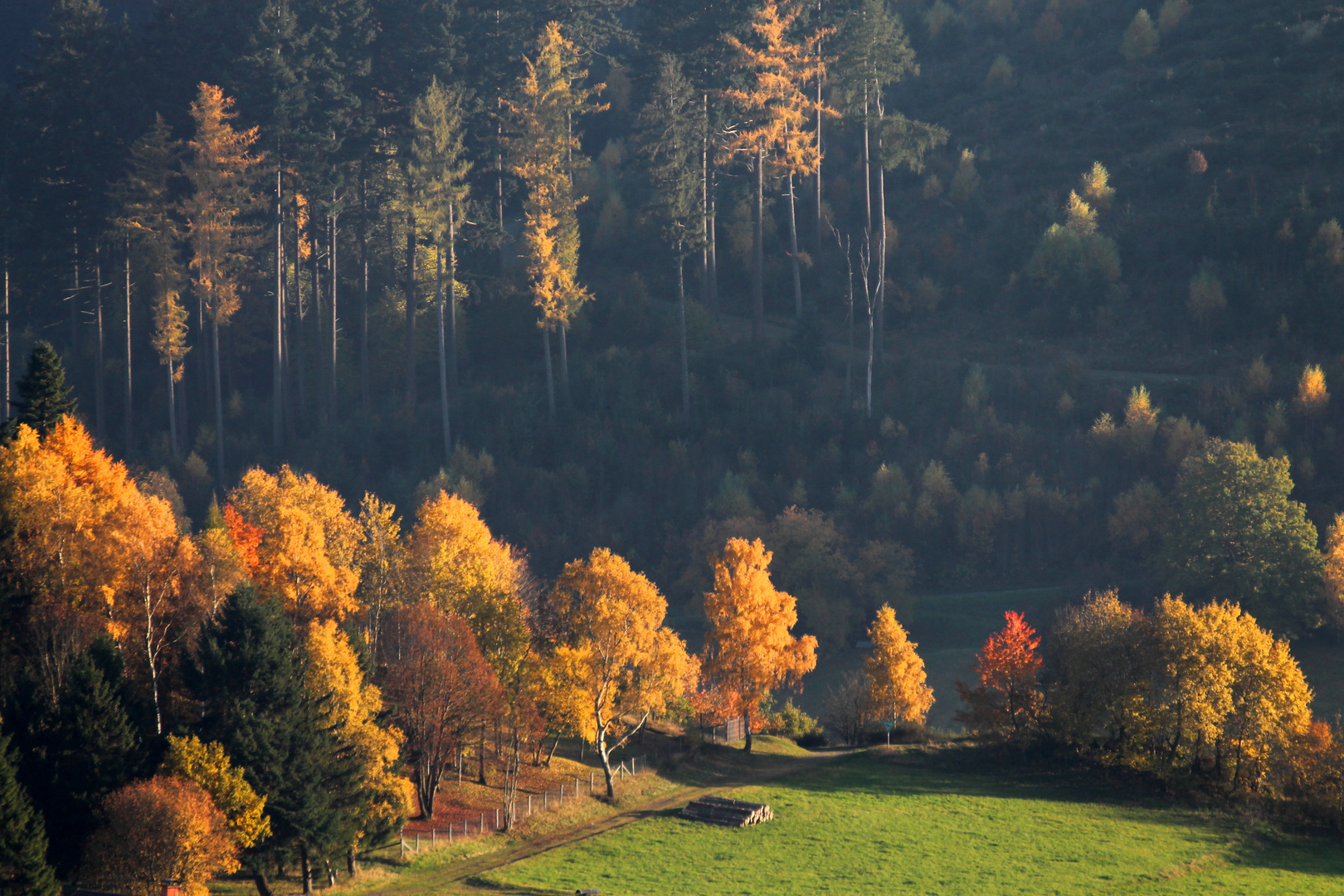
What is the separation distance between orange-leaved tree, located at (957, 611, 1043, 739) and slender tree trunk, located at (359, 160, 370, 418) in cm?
4887

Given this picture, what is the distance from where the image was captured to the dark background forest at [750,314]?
74000 millimetres

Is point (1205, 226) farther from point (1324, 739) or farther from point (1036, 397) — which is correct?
point (1324, 739)

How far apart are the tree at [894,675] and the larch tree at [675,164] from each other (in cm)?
3188

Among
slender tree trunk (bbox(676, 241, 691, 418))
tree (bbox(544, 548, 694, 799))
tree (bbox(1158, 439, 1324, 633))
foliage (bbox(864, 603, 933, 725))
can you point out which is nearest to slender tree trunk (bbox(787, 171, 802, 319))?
slender tree trunk (bbox(676, 241, 691, 418))

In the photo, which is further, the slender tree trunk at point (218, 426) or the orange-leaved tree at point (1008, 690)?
the slender tree trunk at point (218, 426)

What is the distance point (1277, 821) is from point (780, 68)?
193 ft

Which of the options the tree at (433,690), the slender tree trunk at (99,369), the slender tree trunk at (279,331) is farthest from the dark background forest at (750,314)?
the tree at (433,690)

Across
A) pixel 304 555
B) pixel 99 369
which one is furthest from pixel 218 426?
pixel 304 555

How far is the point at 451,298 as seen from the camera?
281 ft

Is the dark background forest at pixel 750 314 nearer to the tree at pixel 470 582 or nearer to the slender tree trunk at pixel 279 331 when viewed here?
the slender tree trunk at pixel 279 331

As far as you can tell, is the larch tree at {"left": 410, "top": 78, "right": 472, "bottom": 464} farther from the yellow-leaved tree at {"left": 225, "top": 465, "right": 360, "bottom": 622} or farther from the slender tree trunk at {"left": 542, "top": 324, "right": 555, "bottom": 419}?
the yellow-leaved tree at {"left": 225, "top": 465, "right": 360, "bottom": 622}

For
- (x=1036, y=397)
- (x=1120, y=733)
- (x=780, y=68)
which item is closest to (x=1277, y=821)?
(x=1120, y=733)

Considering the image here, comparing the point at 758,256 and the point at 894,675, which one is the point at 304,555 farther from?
the point at 758,256

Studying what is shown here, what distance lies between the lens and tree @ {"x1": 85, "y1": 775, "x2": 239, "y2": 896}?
106 ft
